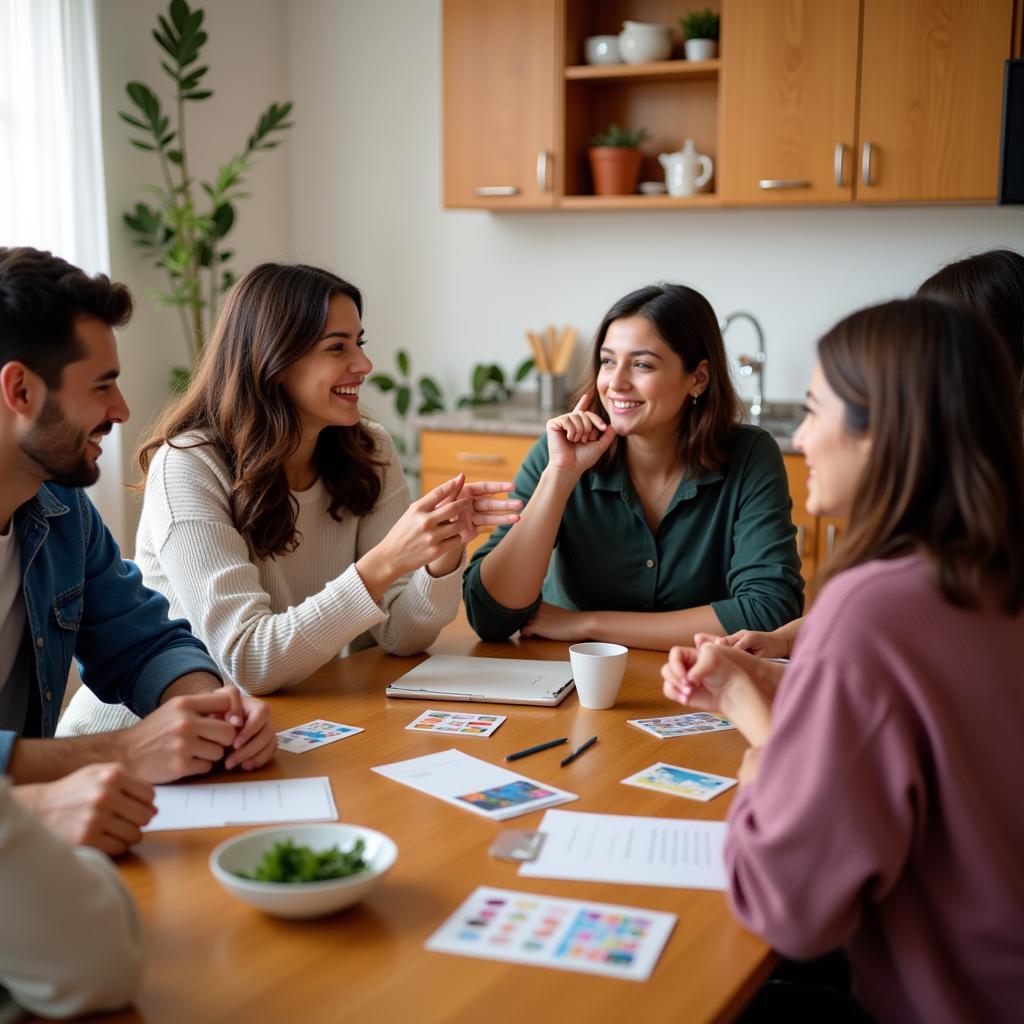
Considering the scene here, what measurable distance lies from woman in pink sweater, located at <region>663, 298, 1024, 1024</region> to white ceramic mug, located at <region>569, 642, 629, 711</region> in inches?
22.9

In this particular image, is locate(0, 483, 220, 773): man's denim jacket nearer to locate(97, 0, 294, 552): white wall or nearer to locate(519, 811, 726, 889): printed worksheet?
locate(519, 811, 726, 889): printed worksheet

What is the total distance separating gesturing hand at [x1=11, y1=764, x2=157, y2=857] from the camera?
1243mm

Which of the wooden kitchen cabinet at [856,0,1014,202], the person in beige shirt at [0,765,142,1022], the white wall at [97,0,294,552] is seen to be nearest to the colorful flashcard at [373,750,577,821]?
the person in beige shirt at [0,765,142,1022]

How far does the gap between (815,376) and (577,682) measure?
681mm

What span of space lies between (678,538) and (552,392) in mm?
2172

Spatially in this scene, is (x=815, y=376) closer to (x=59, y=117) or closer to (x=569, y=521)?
(x=569, y=521)

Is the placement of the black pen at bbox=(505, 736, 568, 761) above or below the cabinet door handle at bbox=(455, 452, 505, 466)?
above

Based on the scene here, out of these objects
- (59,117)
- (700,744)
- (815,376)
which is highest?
(59,117)

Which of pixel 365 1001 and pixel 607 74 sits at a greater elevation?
pixel 607 74

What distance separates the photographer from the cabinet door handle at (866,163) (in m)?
3.66

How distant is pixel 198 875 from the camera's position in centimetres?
123

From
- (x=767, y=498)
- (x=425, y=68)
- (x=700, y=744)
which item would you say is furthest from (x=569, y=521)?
(x=425, y=68)

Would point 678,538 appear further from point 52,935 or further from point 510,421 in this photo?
point 510,421

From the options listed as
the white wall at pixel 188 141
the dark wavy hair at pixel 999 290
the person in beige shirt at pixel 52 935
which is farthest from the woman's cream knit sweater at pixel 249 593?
the white wall at pixel 188 141
